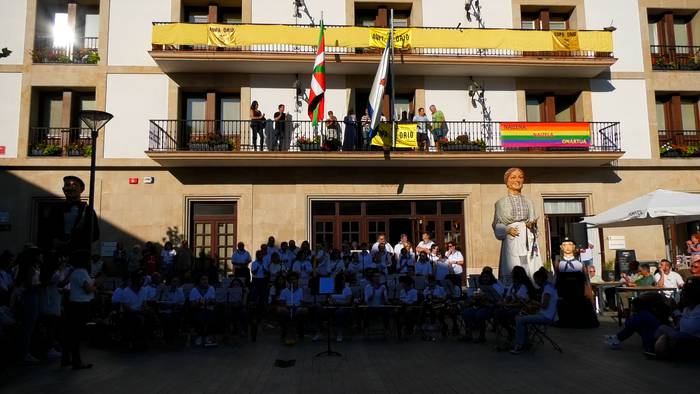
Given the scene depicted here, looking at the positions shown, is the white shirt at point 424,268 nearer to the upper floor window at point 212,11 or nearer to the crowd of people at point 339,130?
the crowd of people at point 339,130

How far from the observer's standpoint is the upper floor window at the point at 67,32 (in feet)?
58.1

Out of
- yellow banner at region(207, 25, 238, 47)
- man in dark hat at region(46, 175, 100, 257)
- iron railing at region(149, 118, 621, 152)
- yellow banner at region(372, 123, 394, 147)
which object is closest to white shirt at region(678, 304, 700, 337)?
man in dark hat at region(46, 175, 100, 257)

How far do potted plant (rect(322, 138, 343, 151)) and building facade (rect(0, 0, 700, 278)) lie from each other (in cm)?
47

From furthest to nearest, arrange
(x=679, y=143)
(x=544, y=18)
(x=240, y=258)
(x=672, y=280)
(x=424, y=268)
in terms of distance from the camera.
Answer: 1. (x=544, y=18)
2. (x=679, y=143)
3. (x=240, y=258)
4. (x=424, y=268)
5. (x=672, y=280)

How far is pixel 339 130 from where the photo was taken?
17.4 m

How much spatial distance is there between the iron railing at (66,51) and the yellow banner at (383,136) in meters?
9.79

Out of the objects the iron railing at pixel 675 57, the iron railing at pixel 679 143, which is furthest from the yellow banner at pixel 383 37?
the iron railing at pixel 679 143

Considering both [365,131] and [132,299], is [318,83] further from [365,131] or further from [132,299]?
[132,299]

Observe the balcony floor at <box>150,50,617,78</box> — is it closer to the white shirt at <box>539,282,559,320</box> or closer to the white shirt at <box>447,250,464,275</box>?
the white shirt at <box>447,250,464,275</box>

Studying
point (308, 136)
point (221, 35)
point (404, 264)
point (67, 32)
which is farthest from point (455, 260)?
point (67, 32)

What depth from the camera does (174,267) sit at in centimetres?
1502

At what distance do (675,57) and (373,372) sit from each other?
61.6 ft

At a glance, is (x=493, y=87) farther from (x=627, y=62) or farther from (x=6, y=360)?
(x=6, y=360)

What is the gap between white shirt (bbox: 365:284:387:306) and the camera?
33.8ft
